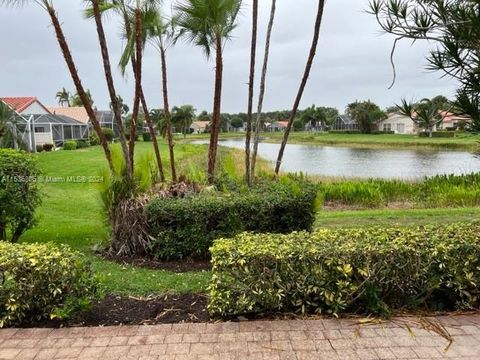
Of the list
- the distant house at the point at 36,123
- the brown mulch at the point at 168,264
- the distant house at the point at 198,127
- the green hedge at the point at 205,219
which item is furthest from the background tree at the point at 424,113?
the distant house at the point at 198,127

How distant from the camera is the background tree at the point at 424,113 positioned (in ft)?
11.9

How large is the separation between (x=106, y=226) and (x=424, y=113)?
4185 millimetres

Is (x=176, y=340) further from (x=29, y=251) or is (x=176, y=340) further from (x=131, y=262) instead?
(x=131, y=262)

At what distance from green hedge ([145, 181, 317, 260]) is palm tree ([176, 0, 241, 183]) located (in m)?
1.65

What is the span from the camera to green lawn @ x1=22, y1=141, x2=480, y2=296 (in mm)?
4324

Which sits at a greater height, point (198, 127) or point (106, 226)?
point (106, 226)

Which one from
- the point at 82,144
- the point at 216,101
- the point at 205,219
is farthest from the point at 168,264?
the point at 82,144

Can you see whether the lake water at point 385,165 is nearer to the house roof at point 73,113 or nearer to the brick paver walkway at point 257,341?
the brick paver walkway at point 257,341

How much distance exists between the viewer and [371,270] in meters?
3.61

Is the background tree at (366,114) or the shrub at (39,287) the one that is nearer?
the shrub at (39,287)

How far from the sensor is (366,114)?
7244 cm

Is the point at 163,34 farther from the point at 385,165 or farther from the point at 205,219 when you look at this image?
the point at 385,165

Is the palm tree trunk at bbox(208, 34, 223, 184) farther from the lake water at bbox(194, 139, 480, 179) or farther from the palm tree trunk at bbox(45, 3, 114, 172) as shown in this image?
the lake water at bbox(194, 139, 480, 179)

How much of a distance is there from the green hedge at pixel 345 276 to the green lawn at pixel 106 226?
0.68 meters
